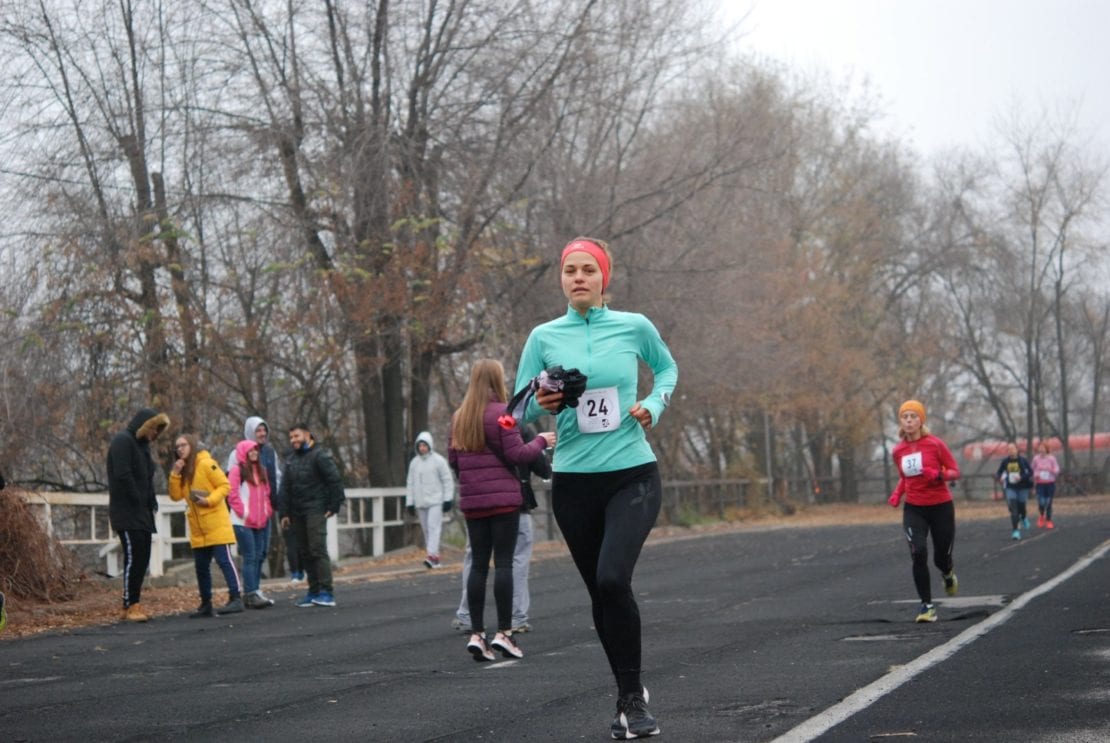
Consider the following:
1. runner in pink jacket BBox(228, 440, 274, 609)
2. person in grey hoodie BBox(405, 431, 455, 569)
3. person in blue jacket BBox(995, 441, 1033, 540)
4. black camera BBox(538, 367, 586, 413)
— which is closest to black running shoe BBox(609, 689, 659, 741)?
black camera BBox(538, 367, 586, 413)

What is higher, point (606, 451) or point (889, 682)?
point (606, 451)

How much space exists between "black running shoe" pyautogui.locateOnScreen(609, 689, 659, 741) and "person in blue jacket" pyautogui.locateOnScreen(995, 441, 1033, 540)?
20333mm

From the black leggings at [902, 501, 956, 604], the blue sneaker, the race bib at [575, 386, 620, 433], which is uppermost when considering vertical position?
the race bib at [575, 386, 620, 433]

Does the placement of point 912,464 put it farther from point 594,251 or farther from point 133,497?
point 133,497

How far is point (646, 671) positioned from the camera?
9.30 m

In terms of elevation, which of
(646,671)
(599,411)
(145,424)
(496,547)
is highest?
(145,424)

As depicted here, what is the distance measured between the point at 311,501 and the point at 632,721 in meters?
10.4

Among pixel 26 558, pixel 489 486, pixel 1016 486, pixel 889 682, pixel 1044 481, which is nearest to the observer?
pixel 889 682

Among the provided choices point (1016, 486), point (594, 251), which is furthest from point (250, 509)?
point (1016, 486)

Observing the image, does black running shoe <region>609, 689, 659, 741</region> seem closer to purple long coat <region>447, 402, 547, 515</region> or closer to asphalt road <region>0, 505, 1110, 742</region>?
asphalt road <region>0, 505, 1110, 742</region>

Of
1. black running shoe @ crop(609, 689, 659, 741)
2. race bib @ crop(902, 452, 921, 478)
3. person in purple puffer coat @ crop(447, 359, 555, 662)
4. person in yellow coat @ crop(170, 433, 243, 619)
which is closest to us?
black running shoe @ crop(609, 689, 659, 741)

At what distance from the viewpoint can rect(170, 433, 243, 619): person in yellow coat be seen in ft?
50.7

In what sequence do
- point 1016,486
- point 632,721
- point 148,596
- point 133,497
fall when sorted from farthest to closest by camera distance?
point 1016,486
point 148,596
point 133,497
point 632,721

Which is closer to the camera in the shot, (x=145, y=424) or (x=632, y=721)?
(x=632, y=721)
